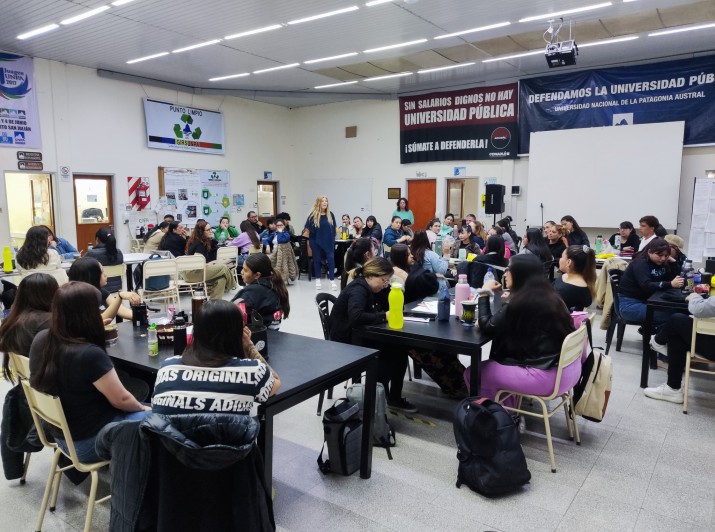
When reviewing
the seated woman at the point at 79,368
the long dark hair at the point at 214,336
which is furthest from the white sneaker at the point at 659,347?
the seated woman at the point at 79,368

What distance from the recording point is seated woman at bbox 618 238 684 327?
171 inches

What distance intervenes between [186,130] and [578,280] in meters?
8.79

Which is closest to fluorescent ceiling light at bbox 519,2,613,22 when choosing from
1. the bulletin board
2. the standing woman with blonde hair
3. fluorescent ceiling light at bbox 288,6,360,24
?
fluorescent ceiling light at bbox 288,6,360,24

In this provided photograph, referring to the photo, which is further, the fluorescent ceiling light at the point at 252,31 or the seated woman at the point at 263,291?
the fluorescent ceiling light at the point at 252,31

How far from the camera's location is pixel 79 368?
6.66 ft

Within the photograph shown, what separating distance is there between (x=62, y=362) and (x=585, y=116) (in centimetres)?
918

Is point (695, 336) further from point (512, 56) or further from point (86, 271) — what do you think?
point (512, 56)

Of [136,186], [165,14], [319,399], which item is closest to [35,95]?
[136,186]

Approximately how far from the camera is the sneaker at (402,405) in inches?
142

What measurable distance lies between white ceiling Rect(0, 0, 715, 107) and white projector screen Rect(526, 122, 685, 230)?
4.06 ft

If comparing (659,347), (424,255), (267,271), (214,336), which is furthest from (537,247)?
(214,336)

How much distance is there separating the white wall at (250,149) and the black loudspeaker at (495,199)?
690 millimetres

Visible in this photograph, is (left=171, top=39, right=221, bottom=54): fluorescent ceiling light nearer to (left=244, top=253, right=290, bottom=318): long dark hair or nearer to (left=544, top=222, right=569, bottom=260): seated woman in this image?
(left=244, top=253, right=290, bottom=318): long dark hair

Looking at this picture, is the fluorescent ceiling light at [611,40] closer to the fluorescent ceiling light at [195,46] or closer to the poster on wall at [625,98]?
the poster on wall at [625,98]
